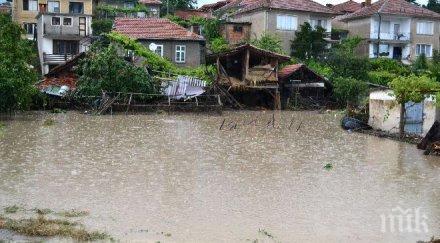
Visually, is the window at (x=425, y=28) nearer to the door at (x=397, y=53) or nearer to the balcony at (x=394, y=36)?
the balcony at (x=394, y=36)

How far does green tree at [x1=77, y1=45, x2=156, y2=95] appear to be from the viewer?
3419 cm

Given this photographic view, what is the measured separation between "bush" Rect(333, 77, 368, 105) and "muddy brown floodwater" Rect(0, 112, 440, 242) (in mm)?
13461

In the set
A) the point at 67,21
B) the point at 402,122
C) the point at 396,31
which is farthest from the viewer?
the point at 396,31

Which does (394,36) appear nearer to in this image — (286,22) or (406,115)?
(286,22)

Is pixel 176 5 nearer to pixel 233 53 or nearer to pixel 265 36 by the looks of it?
pixel 265 36

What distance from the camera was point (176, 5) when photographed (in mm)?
68562

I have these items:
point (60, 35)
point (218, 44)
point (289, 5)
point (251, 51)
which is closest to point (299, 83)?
point (251, 51)

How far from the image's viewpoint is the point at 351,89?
39031 mm

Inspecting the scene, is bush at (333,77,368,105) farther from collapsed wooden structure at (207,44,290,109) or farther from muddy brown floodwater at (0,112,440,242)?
muddy brown floodwater at (0,112,440,242)

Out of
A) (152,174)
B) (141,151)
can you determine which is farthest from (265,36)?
(152,174)

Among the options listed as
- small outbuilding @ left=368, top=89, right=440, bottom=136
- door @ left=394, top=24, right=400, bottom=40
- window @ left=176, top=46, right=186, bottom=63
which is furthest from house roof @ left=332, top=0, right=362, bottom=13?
small outbuilding @ left=368, top=89, right=440, bottom=136

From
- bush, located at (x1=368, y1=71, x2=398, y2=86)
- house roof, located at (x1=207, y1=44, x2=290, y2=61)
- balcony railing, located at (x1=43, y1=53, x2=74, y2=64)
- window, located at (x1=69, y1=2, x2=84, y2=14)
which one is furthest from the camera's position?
window, located at (x1=69, y1=2, x2=84, y2=14)

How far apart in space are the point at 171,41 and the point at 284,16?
11600 mm

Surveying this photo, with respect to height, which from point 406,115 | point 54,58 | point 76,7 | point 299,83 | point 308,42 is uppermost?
point 76,7
